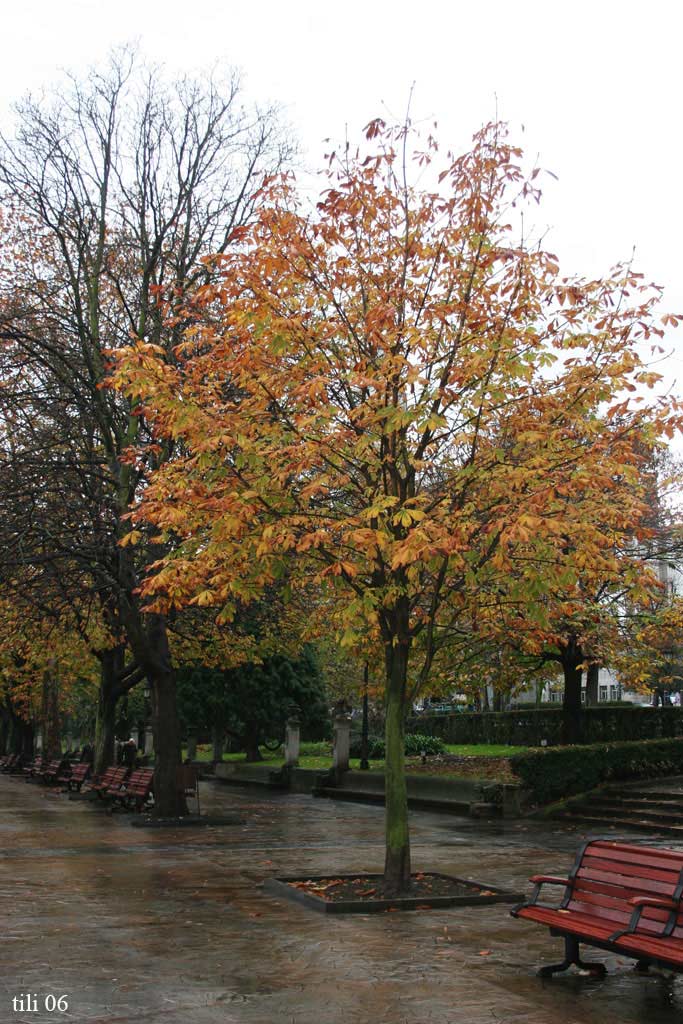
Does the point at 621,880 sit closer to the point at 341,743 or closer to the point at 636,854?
the point at 636,854

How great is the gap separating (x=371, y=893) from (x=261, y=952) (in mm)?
2785

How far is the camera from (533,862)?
15625 millimetres

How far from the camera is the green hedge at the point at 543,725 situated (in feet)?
107

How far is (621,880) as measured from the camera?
8.07 m

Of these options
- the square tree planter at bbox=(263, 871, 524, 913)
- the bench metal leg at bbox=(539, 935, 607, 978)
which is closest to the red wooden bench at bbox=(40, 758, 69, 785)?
the square tree planter at bbox=(263, 871, 524, 913)

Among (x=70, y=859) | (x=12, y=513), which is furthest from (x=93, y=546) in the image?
(x=70, y=859)

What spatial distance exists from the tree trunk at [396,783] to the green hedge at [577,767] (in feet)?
37.8

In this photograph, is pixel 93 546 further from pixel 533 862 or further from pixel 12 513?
pixel 533 862

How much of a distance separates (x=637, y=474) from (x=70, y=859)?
33.3 feet

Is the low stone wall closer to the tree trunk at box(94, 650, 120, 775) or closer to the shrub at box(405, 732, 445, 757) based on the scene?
the shrub at box(405, 732, 445, 757)

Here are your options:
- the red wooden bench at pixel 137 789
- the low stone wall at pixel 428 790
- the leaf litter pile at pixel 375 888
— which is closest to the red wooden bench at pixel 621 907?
the leaf litter pile at pixel 375 888

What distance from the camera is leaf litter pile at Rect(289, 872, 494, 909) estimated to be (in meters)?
11.6

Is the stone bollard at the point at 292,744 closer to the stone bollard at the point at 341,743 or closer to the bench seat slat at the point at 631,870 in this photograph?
the stone bollard at the point at 341,743

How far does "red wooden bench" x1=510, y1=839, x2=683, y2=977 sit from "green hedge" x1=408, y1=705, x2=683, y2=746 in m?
23.4
